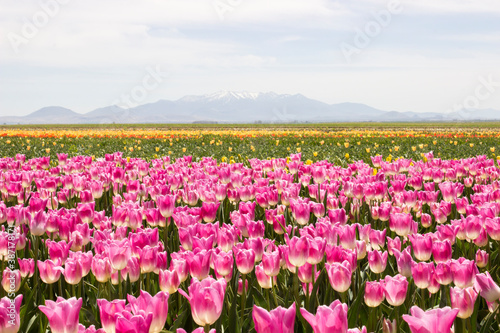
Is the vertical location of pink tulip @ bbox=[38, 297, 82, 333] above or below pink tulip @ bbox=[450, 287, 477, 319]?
above

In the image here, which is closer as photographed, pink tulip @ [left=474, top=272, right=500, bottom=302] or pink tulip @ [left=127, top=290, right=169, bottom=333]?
pink tulip @ [left=127, top=290, right=169, bottom=333]

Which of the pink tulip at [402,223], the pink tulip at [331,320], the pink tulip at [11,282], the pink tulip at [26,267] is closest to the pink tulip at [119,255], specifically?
the pink tulip at [11,282]

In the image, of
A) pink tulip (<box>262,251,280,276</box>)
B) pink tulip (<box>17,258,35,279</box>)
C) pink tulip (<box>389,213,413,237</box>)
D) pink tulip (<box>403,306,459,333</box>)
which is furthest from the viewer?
pink tulip (<box>389,213,413,237</box>)

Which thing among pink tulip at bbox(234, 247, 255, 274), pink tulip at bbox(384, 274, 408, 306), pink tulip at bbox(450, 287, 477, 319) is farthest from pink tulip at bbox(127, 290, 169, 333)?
pink tulip at bbox(450, 287, 477, 319)

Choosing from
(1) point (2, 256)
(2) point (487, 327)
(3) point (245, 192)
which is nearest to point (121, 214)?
(1) point (2, 256)

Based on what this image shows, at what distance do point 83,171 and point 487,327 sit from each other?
6.33 meters

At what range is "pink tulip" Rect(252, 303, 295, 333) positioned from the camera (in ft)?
4.97

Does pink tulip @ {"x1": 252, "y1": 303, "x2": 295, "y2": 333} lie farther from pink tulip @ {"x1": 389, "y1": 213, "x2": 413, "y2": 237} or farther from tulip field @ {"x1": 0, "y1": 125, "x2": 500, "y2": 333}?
pink tulip @ {"x1": 389, "y1": 213, "x2": 413, "y2": 237}

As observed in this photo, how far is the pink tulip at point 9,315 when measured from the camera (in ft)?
5.80

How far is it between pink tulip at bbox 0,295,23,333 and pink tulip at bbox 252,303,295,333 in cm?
91

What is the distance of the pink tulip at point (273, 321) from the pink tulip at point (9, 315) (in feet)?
2.98

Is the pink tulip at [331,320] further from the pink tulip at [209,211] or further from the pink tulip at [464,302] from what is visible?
the pink tulip at [209,211]

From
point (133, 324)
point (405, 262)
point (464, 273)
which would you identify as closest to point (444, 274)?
point (464, 273)

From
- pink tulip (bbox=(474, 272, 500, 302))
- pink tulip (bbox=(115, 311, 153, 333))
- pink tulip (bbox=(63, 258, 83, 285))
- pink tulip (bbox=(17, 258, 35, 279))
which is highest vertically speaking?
pink tulip (bbox=(115, 311, 153, 333))
